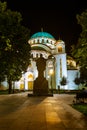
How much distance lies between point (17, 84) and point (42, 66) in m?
46.8

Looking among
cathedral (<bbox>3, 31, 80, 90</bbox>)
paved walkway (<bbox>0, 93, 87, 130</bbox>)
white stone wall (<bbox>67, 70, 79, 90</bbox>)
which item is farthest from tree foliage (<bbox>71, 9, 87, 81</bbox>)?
Answer: white stone wall (<bbox>67, 70, 79, 90</bbox>)

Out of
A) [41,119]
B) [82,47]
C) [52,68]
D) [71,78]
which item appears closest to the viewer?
[41,119]

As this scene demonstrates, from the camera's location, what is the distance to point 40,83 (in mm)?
37531

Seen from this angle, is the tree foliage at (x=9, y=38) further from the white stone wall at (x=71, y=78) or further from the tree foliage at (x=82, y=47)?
the white stone wall at (x=71, y=78)

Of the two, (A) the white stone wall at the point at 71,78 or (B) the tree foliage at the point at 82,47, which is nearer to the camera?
(B) the tree foliage at the point at 82,47

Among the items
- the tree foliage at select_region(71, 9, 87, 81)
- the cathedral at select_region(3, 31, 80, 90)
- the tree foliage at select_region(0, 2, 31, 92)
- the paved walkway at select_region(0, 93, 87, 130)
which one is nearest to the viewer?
the paved walkway at select_region(0, 93, 87, 130)

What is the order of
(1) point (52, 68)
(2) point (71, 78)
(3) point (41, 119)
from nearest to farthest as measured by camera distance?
(3) point (41, 119)
(1) point (52, 68)
(2) point (71, 78)

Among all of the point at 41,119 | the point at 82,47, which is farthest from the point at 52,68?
the point at 41,119

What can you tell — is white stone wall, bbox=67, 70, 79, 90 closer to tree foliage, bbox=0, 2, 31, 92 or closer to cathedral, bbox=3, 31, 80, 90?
cathedral, bbox=3, 31, 80, 90

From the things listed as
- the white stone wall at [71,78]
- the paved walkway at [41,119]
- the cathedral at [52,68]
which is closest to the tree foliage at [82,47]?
the paved walkway at [41,119]

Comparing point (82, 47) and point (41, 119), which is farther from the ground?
point (82, 47)

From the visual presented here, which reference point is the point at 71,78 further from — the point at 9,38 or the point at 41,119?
the point at 41,119

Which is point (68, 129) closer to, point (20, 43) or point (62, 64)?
point (20, 43)

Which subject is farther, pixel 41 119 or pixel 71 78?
pixel 71 78
